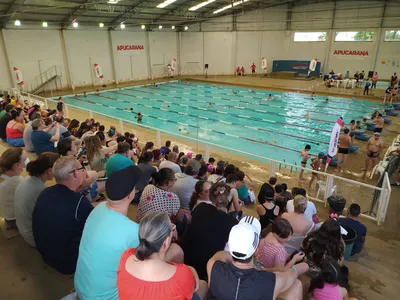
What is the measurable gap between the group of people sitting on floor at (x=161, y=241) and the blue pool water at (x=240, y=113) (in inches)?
283

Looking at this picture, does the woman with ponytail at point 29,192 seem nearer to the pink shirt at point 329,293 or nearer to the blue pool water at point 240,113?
the pink shirt at point 329,293

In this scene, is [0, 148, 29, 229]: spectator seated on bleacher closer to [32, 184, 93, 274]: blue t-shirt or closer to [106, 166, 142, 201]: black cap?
[32, 184, 93, 274]: blue t-shirt

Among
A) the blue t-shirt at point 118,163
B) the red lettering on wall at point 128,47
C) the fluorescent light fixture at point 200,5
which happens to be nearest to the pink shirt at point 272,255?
the blue t-shirt at point 118,163

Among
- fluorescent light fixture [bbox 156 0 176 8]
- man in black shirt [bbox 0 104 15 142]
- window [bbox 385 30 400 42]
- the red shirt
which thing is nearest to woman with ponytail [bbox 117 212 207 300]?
the red shirt

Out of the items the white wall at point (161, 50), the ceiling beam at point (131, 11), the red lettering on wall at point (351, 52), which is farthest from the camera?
the white wall at point (161, 50)

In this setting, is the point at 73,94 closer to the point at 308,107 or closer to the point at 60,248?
the point at 308,107

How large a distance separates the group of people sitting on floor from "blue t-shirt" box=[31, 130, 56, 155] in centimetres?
281

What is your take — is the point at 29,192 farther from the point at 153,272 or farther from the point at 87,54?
the point at 87,54

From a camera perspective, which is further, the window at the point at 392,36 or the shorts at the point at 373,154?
the window at the point at 392,36

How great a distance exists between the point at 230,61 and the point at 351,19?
10.5 metres

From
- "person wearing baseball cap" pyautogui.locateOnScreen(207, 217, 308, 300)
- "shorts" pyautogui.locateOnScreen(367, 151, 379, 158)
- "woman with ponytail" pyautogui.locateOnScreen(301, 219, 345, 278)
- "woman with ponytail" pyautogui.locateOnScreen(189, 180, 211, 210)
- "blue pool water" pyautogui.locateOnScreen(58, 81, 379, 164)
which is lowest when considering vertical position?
"blue pool water" pyautogui.locateOnScreen(58, 81, 379, 164)

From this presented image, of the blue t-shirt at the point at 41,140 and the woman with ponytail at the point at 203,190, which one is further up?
the woman with ponytail at the point at 203,190

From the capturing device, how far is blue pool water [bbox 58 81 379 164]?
11977 millimetres

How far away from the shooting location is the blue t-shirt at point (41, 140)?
5.71m
